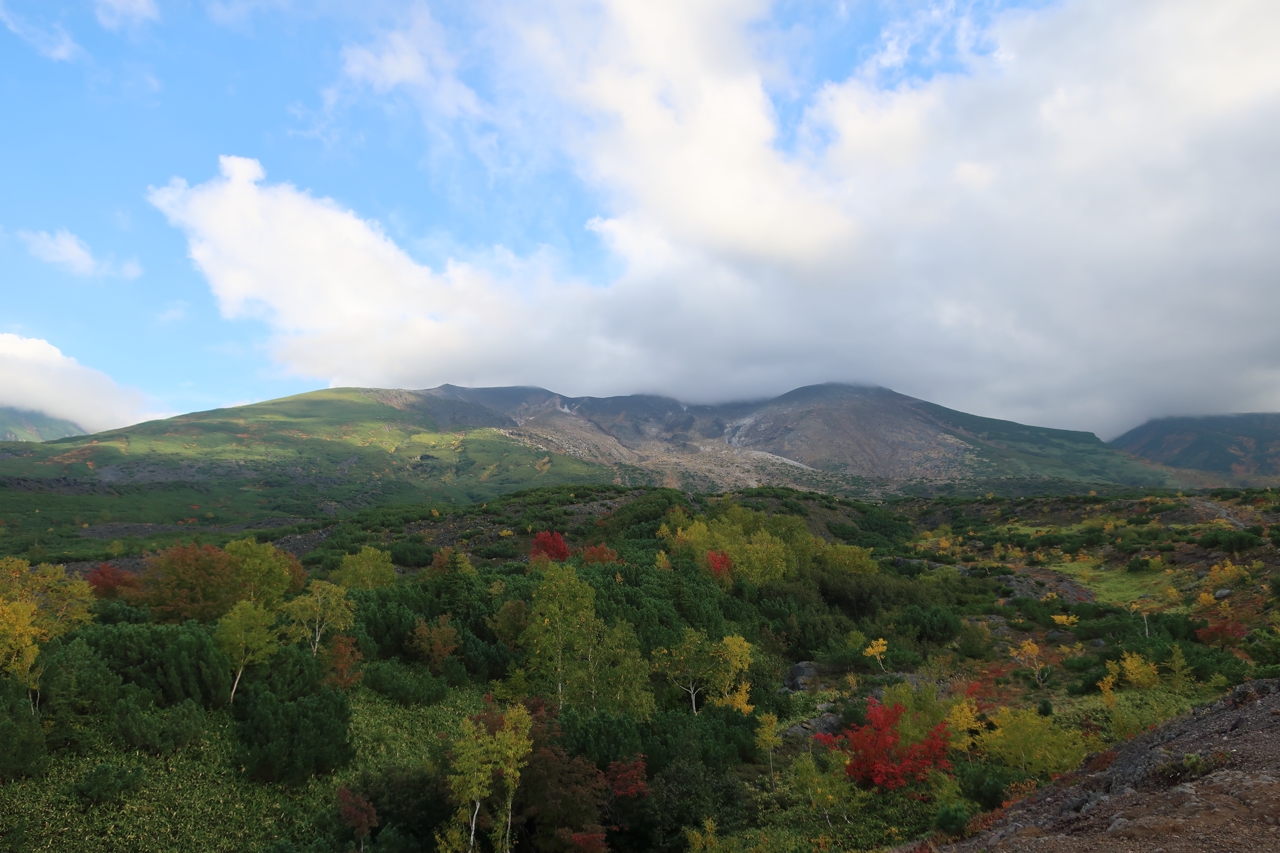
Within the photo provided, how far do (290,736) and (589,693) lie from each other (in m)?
10.4

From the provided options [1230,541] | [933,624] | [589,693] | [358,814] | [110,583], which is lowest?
[933,624]

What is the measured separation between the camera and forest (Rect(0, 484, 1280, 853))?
13773 millimetres

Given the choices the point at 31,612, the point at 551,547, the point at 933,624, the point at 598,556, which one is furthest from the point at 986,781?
the point at 551,547

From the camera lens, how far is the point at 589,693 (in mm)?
22641

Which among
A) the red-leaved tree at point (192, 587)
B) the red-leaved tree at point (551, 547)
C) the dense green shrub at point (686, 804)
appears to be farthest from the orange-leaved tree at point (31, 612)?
the red-leaved tree at point (551, 547)

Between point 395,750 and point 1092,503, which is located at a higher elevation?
point 1092,503

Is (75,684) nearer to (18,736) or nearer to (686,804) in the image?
(18,736)

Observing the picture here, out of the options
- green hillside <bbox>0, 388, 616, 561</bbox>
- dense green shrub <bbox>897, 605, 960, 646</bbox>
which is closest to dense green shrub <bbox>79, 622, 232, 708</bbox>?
dense green shrub <bbox>897, 605, 960, 646</bbox>

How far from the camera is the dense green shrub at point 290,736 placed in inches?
608

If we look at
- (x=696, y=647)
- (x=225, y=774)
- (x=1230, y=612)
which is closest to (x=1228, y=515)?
(x=1230, y=612)

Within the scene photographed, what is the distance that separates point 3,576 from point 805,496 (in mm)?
89276

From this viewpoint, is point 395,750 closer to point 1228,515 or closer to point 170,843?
point 170,843

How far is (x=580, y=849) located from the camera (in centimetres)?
1355

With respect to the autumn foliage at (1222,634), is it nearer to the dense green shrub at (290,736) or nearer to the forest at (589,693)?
the forest at (589,693)
